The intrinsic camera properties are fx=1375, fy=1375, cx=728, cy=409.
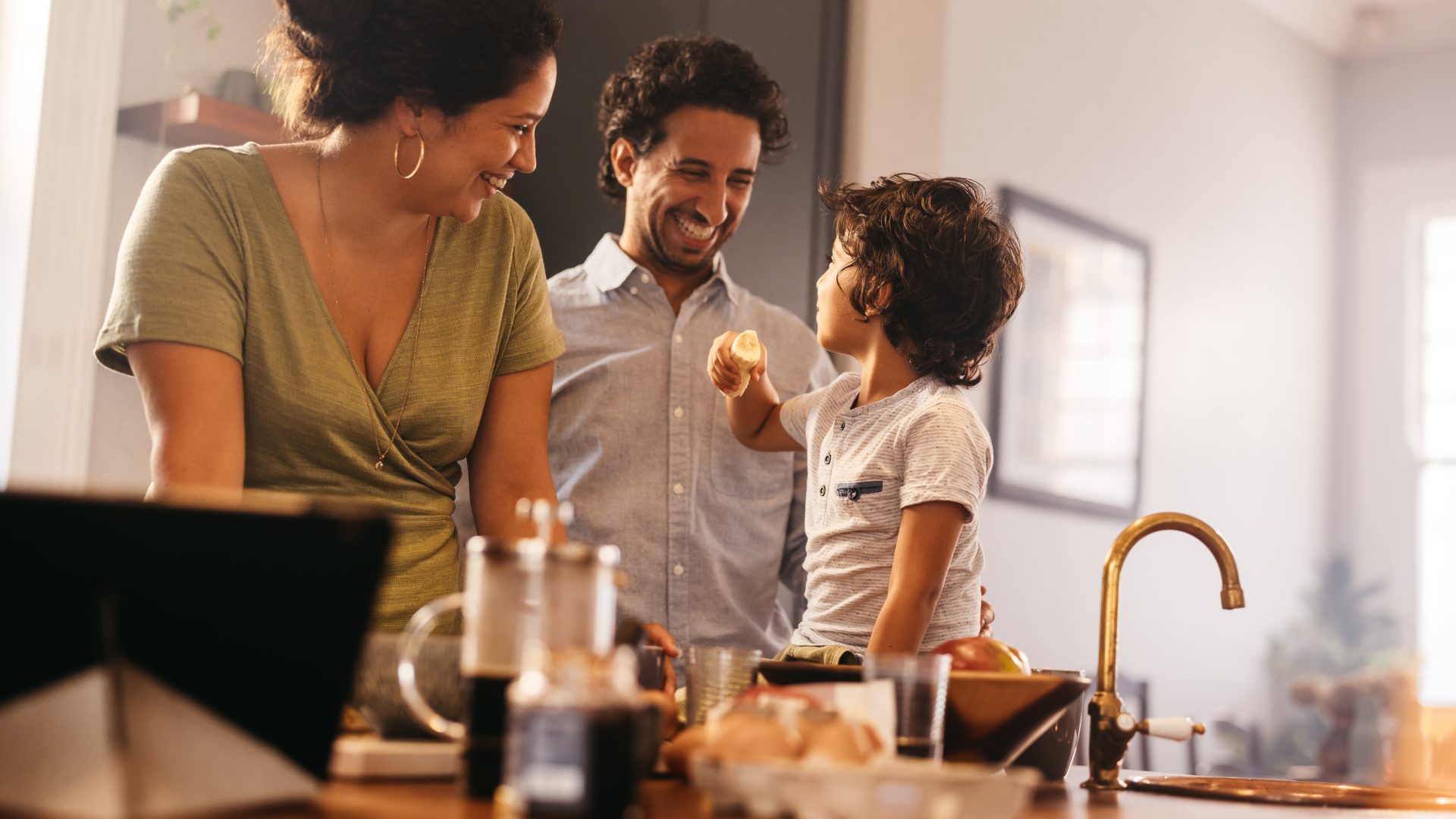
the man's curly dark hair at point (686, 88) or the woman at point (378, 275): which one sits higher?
the man's curly dark hair at point (686, 88)

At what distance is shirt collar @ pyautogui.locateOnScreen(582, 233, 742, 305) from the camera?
2.37m

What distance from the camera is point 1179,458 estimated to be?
5145mm

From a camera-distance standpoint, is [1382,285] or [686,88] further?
[1382,285]

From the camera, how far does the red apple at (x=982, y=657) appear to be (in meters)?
1.23

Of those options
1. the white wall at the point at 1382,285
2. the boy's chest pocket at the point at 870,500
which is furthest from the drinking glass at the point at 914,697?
the white wall at the point at 1382,285

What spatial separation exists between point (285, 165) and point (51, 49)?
0.66m

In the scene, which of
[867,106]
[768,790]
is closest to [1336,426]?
[867,106]

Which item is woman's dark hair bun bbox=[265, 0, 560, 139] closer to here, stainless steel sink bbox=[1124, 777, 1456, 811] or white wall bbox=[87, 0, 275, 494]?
white wall bbox=[87, 0, 275, 494]

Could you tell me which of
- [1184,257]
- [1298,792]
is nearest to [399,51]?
[1298,792]

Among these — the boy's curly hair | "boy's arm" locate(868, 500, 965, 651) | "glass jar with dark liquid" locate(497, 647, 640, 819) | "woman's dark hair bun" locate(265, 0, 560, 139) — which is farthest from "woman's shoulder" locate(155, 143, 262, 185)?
"glass jar with dark liquid" locate(497, 647, 640, 819)

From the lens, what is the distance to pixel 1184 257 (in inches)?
206

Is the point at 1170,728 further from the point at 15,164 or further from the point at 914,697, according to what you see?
the point at 15,164

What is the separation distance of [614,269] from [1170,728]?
1.29 metres

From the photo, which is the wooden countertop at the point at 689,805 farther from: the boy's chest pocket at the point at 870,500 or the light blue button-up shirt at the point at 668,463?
the light blue button-up shirt at the point at 668,463
